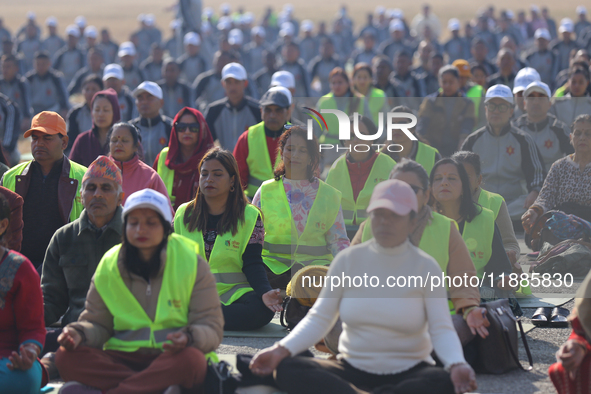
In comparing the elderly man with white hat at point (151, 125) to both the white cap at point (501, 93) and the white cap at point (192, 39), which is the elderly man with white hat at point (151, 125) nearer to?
the white cap at point (501, 93)

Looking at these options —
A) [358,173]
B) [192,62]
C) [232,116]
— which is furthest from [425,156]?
[192,62]

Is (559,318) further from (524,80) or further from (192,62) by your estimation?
(192,62)

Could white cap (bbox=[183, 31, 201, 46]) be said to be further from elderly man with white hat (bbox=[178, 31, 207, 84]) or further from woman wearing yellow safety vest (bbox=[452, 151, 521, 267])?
woman wearing yellow safety vest (bbox=[452, 151, 521, 267])

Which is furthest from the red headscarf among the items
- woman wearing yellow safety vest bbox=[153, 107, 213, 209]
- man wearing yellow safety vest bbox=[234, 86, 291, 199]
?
man wearing yellow safety vest bbox=[234, 86, 291, 199]

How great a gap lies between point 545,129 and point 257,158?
9.53ft

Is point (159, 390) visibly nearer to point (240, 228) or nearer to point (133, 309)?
point (133, 309)

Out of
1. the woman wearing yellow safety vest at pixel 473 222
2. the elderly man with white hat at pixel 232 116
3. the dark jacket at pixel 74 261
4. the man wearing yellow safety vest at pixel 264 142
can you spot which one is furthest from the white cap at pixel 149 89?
the woman wearing yellow safety vest at pixel 473 222

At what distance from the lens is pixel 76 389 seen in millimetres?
3807

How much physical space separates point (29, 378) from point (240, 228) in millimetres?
1747

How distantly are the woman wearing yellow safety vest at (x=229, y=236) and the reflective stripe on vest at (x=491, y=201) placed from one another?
1545 mm

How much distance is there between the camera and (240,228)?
5227 millimetres

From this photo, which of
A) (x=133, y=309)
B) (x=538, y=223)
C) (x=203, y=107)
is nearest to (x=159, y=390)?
(x=133, y=309)

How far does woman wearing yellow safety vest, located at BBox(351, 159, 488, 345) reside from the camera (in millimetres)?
4199

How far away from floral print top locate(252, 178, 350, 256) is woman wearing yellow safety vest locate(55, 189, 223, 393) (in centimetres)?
191
